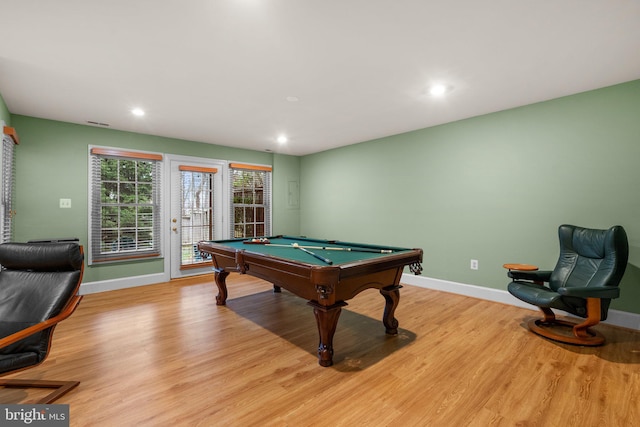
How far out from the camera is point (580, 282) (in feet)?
9.39

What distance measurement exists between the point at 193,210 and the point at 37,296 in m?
3.39

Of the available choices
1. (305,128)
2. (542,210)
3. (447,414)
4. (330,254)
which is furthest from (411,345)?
(305,128)

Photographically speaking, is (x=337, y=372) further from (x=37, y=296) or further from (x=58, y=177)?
(x=58, y=177)

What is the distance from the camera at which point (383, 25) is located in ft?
6.62

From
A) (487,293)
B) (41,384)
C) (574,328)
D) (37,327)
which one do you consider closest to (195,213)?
(41,384)

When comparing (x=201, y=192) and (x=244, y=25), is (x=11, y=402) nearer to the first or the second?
(x=244, y=25)

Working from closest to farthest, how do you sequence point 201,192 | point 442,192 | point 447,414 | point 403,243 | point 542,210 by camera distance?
point 447,414
point 542,210
point 442,192
point 403,243
point 201,192

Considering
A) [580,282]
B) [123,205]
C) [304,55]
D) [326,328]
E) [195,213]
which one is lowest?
[326,328]

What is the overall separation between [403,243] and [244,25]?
12.6 feet

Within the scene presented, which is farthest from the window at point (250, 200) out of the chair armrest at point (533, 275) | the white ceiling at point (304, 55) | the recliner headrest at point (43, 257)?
the chair armrest at point (533, 275)

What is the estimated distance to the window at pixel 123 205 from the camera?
435 cm

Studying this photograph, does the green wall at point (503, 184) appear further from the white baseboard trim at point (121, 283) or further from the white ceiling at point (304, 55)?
the white baseboard trim at point (121, 283)

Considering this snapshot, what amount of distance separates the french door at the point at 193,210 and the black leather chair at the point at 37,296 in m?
2.91

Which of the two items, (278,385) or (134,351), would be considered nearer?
(278,385)
